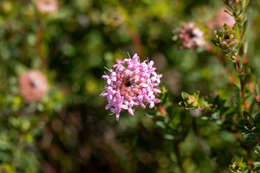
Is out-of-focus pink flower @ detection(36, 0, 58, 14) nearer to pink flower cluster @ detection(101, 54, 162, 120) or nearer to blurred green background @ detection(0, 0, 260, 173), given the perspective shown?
blurred green background @ detection(0, 0, 260, 173)

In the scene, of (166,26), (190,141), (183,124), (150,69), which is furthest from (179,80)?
(150,69)

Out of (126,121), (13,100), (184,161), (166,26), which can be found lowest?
(184,161)

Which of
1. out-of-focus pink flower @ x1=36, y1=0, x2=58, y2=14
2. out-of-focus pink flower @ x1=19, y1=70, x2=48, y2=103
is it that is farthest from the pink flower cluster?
out-of-focus pink flower @ x1=36, y1=0, x2=58, y2=14

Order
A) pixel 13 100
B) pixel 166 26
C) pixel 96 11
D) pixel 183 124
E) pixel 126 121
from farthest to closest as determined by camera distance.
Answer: pixel 96 11 → pixel 166 26 → pixel 126 121 → pixel 13 100 → pixel 183 124

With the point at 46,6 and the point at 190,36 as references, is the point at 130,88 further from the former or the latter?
the point at 46,6

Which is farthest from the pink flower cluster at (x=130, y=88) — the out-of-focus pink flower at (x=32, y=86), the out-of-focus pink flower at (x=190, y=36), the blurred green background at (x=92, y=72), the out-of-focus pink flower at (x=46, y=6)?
the out-of-focus pink flower at (x=46, y=6)

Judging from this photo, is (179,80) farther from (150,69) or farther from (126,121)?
(150,69)

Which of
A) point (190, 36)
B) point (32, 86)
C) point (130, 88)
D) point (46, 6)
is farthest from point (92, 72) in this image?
point (130, 88)
